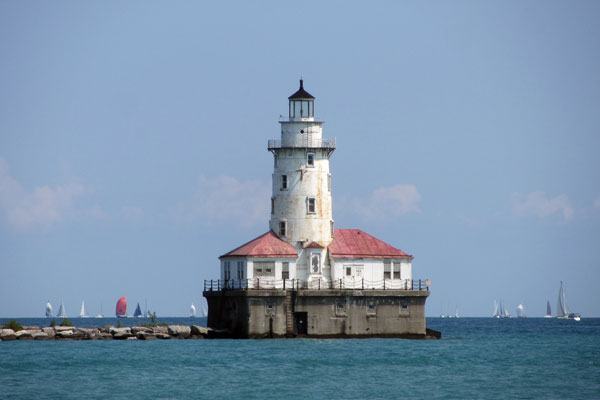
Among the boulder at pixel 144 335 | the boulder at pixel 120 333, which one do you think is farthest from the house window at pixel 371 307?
the boulder at pixel 120 333

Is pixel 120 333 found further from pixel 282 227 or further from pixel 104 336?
pixel 282 227

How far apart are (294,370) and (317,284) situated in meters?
17.6

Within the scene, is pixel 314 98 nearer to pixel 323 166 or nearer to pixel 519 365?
pixel 323 166

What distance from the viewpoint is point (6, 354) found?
232 ft

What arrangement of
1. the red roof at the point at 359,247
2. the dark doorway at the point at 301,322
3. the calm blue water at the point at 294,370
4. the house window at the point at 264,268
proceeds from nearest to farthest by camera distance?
the calm blue water at the point at 294,370, the dark doorway at the point at 301,322, the house window at the point at 264,268, the red roof at the point at 359,247

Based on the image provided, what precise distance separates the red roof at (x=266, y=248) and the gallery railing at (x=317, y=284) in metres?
1.61

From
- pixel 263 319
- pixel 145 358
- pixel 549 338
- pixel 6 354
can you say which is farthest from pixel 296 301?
pixel 549 338

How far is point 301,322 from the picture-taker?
78.6 meters

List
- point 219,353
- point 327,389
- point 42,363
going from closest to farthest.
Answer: point 327,389 < point 42,363 < point 219,353

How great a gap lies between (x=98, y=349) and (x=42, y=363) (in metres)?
9.13

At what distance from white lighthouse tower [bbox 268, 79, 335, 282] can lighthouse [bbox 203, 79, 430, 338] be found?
0.22 feet

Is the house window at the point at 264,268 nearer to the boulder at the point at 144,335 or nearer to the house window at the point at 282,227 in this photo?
the house window at the point at 282,227

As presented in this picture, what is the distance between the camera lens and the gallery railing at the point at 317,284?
7856cm

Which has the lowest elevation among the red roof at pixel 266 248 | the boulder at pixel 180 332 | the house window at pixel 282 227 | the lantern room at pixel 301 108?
the boulder at pixel 180 332
